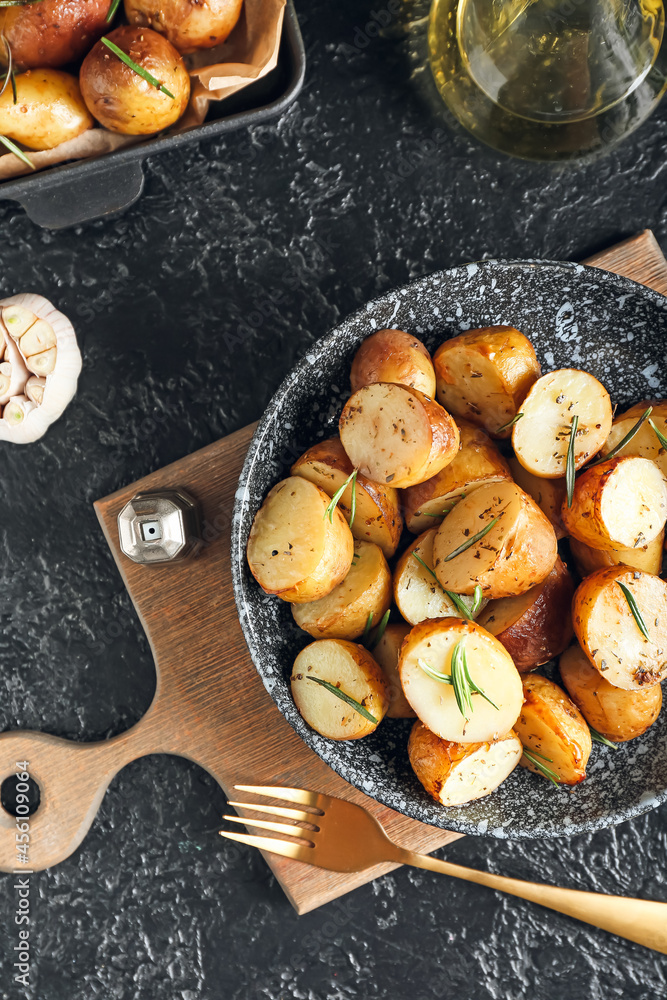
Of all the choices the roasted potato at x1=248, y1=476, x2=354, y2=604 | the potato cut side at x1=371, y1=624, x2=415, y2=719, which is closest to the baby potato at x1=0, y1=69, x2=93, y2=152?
the roasted potato at x1=248, y1=476, x2=354, y2=604

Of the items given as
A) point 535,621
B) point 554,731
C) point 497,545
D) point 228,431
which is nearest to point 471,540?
point 497,545

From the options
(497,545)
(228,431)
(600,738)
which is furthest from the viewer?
(228,431)

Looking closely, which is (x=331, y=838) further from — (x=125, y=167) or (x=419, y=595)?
(x=125, y=167)

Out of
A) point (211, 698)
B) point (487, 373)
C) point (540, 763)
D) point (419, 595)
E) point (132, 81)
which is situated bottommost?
point (211, 698)

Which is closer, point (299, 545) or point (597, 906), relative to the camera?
point (299, 545)

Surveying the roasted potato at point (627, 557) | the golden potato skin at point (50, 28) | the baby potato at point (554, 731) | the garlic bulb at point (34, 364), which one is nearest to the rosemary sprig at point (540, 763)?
the baby potato at point (554, 731)

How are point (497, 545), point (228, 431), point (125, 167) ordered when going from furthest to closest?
point (228, 431) < point (125, 167) < point (497, 545)

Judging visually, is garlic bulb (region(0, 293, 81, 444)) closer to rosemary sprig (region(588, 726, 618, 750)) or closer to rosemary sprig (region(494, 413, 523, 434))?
rosemary sprig (region(494, 413, 523, 434))
